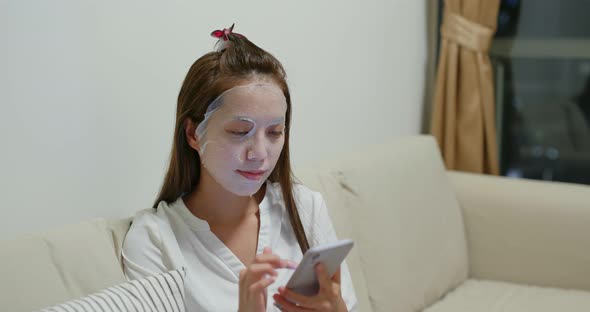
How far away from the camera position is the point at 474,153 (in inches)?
128

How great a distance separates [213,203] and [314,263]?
393 mm

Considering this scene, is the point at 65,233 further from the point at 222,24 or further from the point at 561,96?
the point at 561,96

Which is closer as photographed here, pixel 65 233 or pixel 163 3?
pixel 65 233

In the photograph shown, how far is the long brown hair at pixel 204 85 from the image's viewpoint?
1.60 meters

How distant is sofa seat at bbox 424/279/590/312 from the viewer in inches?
98.4

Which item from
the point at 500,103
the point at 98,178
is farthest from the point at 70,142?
the point at 500,103

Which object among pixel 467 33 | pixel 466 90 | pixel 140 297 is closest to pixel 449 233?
pixel 466 90

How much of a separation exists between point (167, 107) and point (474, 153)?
1.68m

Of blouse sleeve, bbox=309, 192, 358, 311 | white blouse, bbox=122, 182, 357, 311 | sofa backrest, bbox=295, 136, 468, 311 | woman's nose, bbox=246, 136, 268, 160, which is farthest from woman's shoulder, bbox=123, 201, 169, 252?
sofa backrest, bbox=295, 136, 468, 311

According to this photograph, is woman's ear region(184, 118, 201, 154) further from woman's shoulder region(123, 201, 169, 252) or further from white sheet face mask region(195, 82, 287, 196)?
woman's shoulder region(123, 201, 169, 252)

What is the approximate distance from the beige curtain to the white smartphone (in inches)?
75.9

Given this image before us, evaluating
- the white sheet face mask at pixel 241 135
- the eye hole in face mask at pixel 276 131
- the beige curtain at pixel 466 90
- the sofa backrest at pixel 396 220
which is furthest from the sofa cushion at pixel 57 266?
the beige curtain at pixel 466 90

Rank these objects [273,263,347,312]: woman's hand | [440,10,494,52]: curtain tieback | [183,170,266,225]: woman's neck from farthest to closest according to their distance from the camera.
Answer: [440,10,494,52]: curtain tieback
[183,170,266,225]: woman's neck
[273,263,347,312]: woman's hand

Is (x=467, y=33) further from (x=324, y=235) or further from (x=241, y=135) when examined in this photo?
(x=241, y=135)
